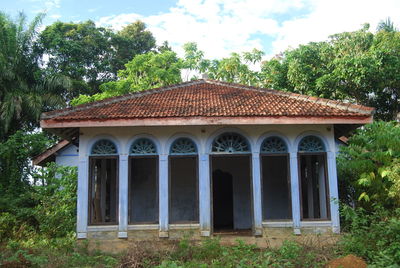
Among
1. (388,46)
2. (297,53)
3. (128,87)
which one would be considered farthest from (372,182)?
(128,87)

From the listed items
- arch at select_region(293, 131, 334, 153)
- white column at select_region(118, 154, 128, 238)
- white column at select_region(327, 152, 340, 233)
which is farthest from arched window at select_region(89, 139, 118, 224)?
white column at select_region(327, 152, 340, 233)

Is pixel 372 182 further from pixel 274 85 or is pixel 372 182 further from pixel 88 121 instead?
pixel 274 85

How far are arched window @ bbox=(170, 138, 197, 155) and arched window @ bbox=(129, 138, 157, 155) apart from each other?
476 mm

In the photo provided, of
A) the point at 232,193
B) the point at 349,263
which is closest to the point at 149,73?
the point at 232,193

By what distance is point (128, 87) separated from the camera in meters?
20.1

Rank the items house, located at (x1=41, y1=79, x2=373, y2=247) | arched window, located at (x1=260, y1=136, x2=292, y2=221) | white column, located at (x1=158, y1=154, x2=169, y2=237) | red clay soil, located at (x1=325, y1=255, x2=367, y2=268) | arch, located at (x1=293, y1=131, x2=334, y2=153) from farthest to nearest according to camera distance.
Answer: arched window, located at (x1=260, y1=136, x2=292, y2=221)
arch, located at (x1=293, y1=131, x2=334, y2=153)
white column, located at (x1=158, y1=154, x2=169, y2=237)
house, located at (x1=41, y1=79, x2=373, y2=247)
red clay soil, located at (x1=325, y1=255, x2=367, y2=268)

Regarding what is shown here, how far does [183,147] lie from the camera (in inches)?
408

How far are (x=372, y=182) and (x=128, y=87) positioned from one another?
13133 millimetres

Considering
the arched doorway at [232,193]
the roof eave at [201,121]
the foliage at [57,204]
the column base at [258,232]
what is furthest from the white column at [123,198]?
the arched doorway at [232,193]

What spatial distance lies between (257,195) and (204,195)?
1.30 meters

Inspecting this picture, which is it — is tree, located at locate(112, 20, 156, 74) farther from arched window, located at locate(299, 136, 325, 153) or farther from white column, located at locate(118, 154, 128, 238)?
arched window, located at locate(299, 136, 325, 153)

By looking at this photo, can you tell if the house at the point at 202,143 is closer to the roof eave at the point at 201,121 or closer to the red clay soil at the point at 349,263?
the roof eave at the point at 201,121

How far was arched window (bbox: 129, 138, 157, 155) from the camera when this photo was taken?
10.3 meters

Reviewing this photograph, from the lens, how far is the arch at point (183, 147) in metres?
10.3
